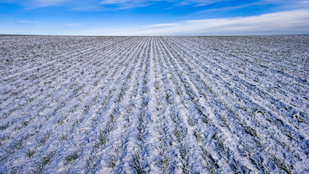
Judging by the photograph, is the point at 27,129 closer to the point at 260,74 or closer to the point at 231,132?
the point at 231,132

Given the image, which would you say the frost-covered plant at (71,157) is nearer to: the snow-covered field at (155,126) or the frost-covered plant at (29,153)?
the snow-covered field at (155,126)

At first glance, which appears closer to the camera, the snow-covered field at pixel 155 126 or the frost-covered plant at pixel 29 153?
the snow-covered field at pixel 155 126

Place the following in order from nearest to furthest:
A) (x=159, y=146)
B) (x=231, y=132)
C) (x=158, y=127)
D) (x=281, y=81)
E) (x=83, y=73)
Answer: (x=159, y=146) → (x=231, y=132) → (x=158, y=127) → (x=281, y=81) → (x=83, y=73)

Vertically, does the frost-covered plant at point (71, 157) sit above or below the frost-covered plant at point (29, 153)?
below

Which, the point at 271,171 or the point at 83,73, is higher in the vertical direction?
the point at 83,73

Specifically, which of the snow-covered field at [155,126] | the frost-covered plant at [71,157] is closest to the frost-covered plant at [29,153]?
the snow-covered field at [155,126]

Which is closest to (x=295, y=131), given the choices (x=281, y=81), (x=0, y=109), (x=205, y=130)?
(x=205, y=130)

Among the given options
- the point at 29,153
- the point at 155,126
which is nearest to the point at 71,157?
the point at 29,153

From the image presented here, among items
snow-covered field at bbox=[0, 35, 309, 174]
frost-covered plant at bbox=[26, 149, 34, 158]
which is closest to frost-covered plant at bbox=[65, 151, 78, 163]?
snow-covered field at bbox=[0, 35, 309, 174]

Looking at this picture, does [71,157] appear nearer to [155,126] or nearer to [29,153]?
[29,153]

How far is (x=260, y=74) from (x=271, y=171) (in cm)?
637

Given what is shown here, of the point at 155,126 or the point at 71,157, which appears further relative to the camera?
the point at 155,126

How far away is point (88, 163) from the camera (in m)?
2.65

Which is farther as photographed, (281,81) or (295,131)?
(281,81)
